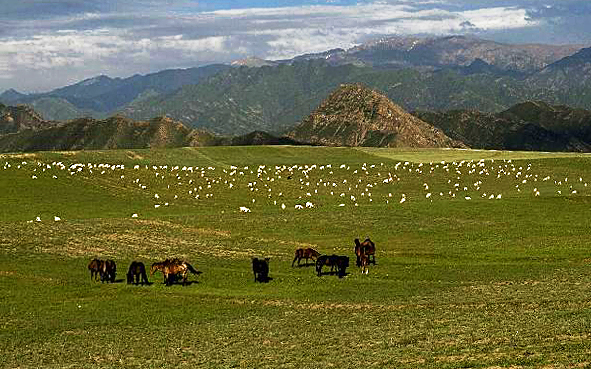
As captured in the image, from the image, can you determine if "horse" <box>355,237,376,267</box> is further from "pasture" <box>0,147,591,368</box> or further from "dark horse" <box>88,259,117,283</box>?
"dark horse" <box>88,259,117,283</box>

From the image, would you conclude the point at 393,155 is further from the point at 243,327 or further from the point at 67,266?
the point at 243,327

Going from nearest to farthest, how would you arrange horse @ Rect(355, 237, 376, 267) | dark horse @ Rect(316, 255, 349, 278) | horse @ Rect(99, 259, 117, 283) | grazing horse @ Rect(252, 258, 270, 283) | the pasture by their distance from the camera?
the pasture
grazing horse @ Rect(252, 258, 270, 283)
horse @ Rect(99, 259, 117, 283)
dark horse @ Rect(316, 255, 349, 278)
horse @ Rect(355, 237, 376, 267)

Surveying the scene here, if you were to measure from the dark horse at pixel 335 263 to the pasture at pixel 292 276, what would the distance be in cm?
70

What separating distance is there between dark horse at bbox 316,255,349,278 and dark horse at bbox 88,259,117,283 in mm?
13121

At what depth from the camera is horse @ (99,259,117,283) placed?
154ft

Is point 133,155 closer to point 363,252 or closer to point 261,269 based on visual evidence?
point 363,252

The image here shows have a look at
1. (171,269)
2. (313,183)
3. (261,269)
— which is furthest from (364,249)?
(313,183)

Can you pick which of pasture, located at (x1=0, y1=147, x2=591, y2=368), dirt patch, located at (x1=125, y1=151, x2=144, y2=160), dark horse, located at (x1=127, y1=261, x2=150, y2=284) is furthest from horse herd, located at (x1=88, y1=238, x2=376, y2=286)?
dirt patch, located at (x1=125, y1=151, x2=144, y2=160)

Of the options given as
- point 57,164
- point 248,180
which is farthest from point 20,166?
point 248,180

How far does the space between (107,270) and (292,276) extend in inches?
466

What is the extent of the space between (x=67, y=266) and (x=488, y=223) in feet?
132

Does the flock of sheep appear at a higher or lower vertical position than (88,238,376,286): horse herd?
higher

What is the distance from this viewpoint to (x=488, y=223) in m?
72.2

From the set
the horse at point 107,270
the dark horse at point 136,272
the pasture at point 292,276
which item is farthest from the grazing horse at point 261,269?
the horse at point 107,270
